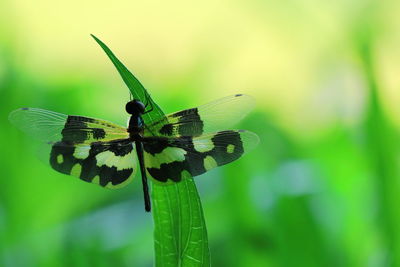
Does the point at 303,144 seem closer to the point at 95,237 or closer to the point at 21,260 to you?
the point at 95,237

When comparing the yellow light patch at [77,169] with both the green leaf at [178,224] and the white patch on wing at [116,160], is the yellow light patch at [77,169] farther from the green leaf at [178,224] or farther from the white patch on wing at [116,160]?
the green leaf at [178,224]

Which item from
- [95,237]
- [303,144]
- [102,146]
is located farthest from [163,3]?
[102,146]

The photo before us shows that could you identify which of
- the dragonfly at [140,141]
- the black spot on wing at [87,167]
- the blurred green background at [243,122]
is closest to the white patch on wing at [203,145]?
the dragonfly at [140,141]

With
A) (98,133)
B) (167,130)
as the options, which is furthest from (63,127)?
(167,130)

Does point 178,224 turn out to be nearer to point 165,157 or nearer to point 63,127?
point 165,157

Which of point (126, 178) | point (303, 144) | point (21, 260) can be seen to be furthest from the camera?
point (303, 144)

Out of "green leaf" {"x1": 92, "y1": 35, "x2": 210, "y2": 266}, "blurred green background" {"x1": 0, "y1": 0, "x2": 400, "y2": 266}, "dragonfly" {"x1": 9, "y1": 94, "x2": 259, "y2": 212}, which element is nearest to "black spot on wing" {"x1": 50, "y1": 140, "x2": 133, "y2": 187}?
"dragonfly" {"x1": 9, "y1": 94, "x2": 259, "y2": 212}
